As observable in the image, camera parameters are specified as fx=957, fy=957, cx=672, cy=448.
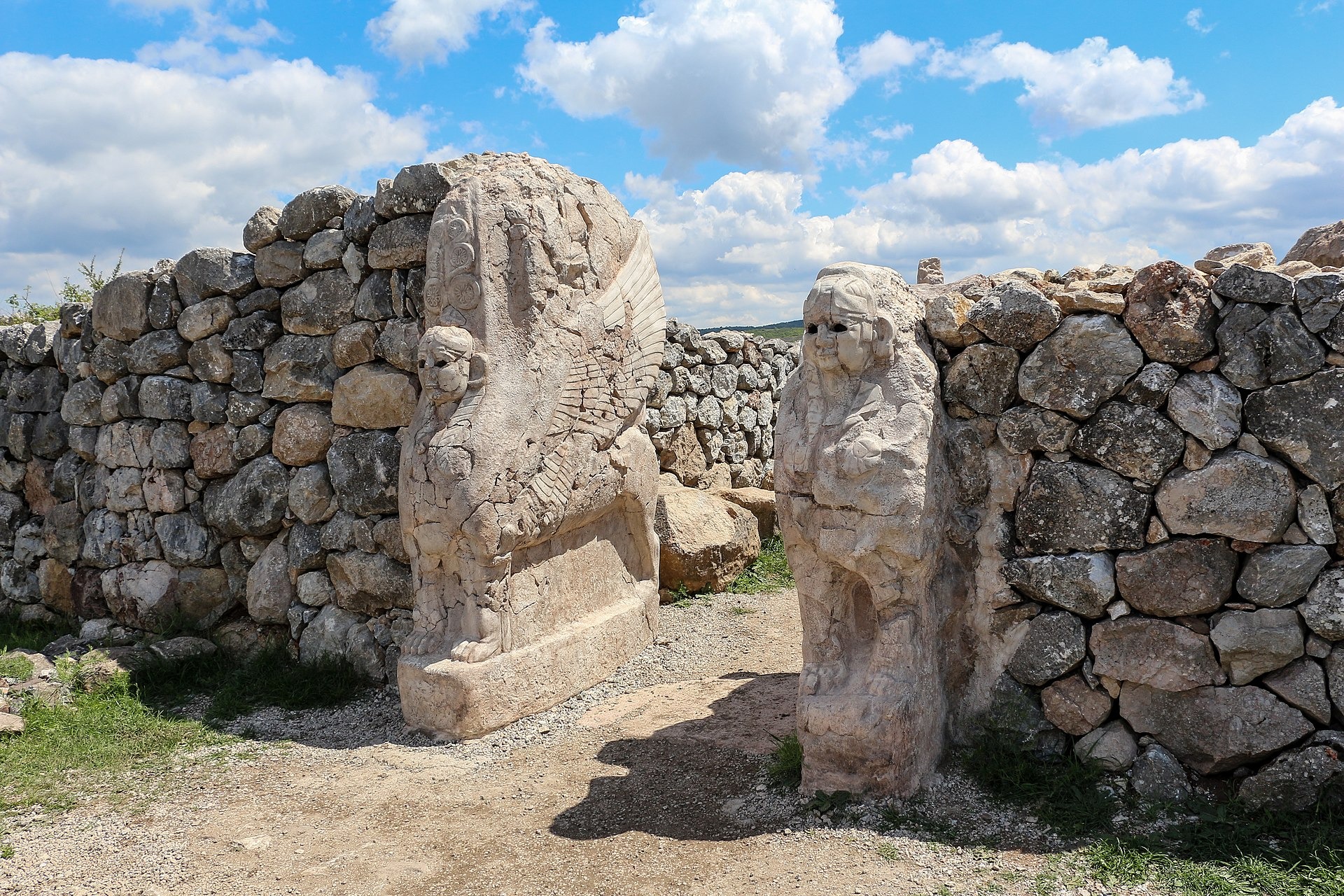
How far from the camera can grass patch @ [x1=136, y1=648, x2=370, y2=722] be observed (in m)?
4.94

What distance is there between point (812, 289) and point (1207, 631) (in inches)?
70.1

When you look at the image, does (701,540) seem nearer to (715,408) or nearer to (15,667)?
(715,408)

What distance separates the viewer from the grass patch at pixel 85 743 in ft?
13.2

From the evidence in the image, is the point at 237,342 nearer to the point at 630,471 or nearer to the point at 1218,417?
the point at 630,471

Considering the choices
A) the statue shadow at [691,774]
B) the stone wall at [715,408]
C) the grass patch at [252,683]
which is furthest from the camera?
the stone wall at [715,408]

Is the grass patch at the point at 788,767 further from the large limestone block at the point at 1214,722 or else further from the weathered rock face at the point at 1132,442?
the weathered rock face at the point at 1132,442

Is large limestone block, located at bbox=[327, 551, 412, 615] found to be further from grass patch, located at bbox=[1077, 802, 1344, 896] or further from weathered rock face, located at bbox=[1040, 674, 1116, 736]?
grass patch, located at bbox=[1077, 802, 1344, 896]

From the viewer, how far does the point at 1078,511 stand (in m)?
3.36

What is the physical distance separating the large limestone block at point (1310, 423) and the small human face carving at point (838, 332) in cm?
128

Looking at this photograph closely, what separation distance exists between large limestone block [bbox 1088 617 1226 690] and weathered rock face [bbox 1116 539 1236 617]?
0.20ft

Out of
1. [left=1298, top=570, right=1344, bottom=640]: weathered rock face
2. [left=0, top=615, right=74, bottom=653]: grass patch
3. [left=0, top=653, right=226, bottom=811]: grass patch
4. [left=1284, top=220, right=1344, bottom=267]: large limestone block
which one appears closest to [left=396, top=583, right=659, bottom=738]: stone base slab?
[left=0, top=653, right=226, bottom=811]: grass patch

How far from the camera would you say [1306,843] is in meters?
2.98

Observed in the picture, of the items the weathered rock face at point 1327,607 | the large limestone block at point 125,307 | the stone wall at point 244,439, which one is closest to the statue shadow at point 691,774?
the stone wall at point 244,439

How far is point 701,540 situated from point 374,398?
2660 mm
